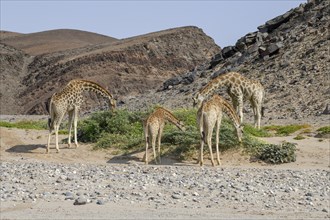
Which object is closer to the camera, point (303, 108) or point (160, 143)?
point (160, 143)

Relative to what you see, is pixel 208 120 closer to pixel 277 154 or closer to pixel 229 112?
pixel 229 112

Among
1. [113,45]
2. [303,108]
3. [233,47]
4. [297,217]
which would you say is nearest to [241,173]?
[297,217]

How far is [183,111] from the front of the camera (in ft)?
89.9

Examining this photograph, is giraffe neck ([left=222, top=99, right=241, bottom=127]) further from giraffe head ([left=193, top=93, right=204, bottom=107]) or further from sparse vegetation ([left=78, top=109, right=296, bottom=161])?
giraffe head ([left=193, top=93, right=204, bottom=107])

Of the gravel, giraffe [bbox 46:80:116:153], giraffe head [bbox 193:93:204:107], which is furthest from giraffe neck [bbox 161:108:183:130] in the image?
giraffe [bbox 46:80:116:153]

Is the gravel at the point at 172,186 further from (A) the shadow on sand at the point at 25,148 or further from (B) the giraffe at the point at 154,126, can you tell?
(A) the shadow on sand at the point at 25,148

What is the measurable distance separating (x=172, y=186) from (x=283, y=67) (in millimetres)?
33429

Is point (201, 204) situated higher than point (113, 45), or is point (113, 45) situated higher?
point (113, 45)

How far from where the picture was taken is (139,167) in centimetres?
2123

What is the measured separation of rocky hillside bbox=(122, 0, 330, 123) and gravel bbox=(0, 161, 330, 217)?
1733 cm

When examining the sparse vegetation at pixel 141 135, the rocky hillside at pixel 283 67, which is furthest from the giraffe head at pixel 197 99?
the rocky hillside at pixel 283 67

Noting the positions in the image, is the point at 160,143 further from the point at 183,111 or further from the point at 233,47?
the point at 233,47

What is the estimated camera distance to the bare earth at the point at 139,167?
14.1 metres

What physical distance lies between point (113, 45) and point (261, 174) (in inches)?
2953
